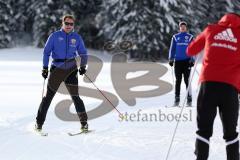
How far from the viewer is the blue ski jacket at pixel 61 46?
7527 mm

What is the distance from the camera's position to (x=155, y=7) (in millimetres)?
30312

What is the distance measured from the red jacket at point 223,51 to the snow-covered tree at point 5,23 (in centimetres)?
2843

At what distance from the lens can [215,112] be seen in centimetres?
491

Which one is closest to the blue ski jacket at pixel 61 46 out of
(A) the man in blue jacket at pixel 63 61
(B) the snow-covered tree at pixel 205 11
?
(A) the man in blue jacket at pixel 63 61

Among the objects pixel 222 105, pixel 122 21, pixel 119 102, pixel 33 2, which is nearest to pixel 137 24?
pixel 122 21

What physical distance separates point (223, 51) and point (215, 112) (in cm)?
64

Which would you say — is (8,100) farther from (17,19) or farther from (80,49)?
(17,19)

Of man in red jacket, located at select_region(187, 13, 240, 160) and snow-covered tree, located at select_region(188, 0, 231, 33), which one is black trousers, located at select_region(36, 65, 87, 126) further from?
snow-covered tree, located at select_region(188, 0, 231, 33)

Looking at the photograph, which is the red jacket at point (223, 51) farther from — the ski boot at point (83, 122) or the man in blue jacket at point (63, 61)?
the ski boot at point (83, 122)

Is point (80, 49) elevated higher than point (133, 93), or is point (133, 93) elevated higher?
point (80, 49)

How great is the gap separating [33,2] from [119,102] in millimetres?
23055

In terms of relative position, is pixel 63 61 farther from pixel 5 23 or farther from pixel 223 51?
pixel 5 23

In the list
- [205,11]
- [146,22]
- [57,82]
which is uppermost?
[205,11]

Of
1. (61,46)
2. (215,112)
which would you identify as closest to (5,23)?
(61,46)
